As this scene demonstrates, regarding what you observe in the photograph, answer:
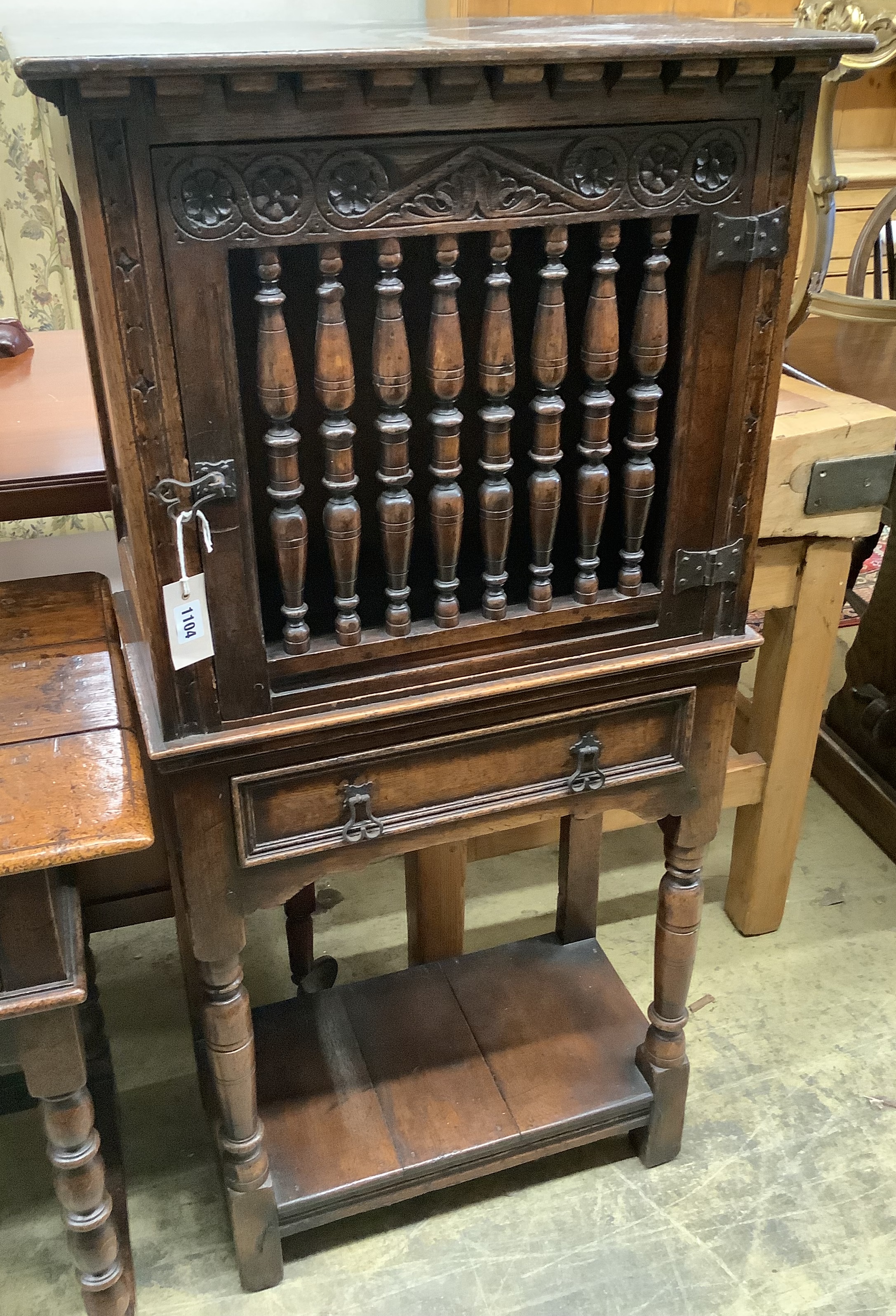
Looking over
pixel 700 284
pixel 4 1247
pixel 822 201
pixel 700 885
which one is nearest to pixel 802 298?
pixel 822 201

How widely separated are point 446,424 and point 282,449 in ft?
0.46

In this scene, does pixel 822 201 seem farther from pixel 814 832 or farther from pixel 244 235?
pixel 244 235

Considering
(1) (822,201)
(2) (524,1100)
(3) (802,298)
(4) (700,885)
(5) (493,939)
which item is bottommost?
(5) (493,939)

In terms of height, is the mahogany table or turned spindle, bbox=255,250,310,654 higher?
turned spindle, bbox=255,250,310,654

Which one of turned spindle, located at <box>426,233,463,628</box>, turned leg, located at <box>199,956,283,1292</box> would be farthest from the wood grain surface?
turned spindle, located at <box>426,233,463,628</box>


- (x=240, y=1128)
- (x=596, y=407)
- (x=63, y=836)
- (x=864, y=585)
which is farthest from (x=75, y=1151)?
(x=864, y=585)

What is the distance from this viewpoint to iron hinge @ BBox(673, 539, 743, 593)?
1.04 meters

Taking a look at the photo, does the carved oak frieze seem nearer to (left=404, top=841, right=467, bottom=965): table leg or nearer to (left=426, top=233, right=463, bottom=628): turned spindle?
(left=426, top=233, right=463, bottom=628): turned spindle

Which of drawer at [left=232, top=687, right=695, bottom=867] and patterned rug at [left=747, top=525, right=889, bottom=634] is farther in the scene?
patterned rug at [left=747, top=525, right=889, bottom=634]

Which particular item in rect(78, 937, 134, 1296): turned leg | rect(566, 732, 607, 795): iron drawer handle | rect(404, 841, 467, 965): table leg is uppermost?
rect(566, 732, 607, 795): iron drawer handle

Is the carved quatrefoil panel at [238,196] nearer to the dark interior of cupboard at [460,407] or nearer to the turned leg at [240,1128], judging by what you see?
the dark interior of cupboard at [460,407]

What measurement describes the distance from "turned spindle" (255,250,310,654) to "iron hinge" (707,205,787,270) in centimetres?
36

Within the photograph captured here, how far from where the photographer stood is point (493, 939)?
72.0 inches

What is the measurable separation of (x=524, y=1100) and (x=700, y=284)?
98cm
